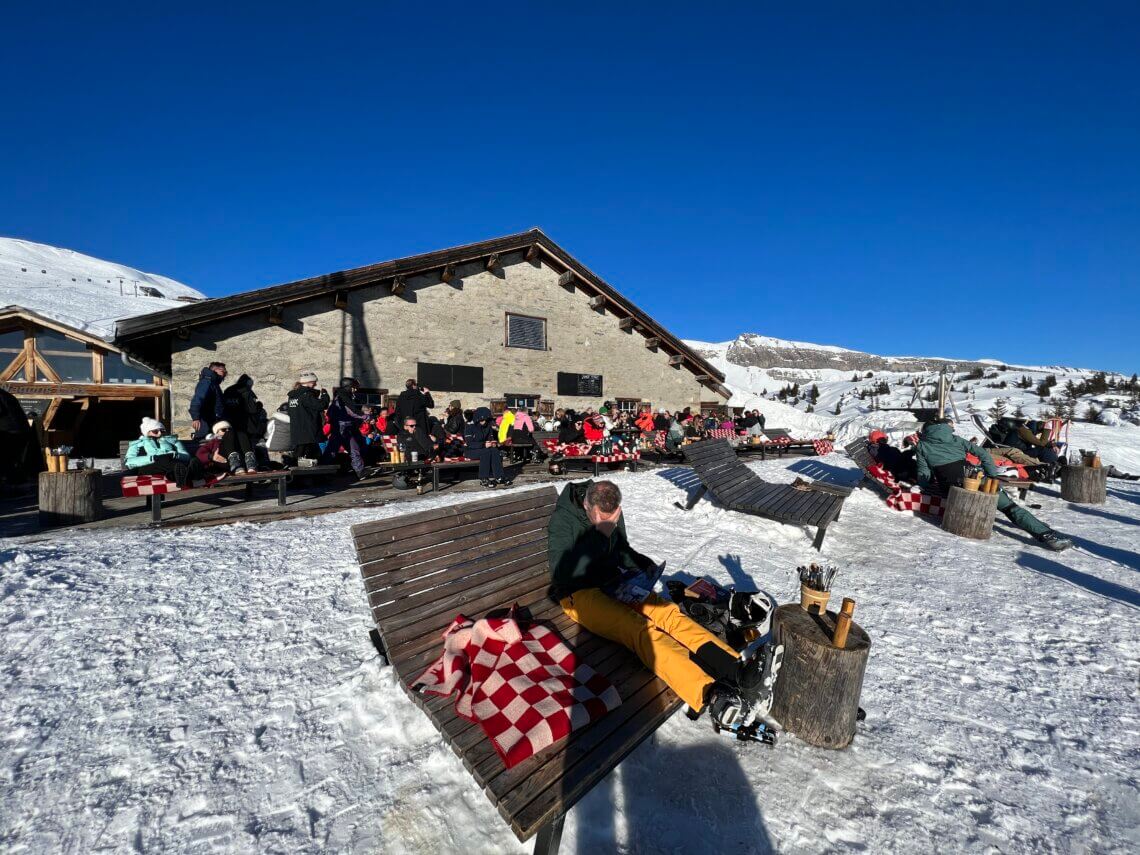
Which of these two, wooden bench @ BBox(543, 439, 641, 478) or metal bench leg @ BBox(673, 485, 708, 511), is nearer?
metal bench leg @ BBox(673, 485, 708, 511)

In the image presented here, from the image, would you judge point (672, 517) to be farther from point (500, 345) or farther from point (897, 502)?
point (500, 345)

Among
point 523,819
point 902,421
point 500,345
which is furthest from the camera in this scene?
point 902,421

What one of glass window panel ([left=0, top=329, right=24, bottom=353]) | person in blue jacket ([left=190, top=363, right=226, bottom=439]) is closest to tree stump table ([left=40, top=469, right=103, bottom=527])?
person in blue jacket ([left=190, top=363, right=226, bottom=439])

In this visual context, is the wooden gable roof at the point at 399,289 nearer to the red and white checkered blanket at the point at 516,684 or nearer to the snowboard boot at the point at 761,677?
the red and white checkered blanket at the point at 516,684

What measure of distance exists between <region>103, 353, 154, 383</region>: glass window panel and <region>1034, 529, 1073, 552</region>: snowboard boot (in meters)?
21.3

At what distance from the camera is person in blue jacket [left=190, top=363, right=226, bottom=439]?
6.96 meters

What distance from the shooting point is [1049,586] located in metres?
4.56

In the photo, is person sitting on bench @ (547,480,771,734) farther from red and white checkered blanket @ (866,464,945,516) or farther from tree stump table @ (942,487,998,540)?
red and white checkered blanket @ (866,464,945,516)

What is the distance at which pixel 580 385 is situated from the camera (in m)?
16.5

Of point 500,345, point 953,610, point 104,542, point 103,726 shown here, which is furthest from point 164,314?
point 953,610

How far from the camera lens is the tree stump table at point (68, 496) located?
17.3 ft

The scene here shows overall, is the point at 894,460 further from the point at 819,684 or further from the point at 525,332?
the point at 525,332

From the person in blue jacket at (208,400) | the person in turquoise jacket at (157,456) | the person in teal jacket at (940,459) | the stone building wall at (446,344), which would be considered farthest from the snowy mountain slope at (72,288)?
the person in teal jacket at (940,459)

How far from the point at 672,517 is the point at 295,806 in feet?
Answer: 18.0
